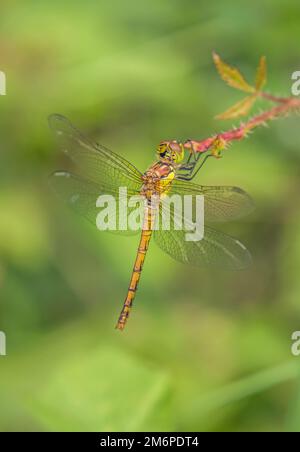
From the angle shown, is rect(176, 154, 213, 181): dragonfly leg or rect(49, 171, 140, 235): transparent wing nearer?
rect(176, 154, 213, 181): dragonfly leg

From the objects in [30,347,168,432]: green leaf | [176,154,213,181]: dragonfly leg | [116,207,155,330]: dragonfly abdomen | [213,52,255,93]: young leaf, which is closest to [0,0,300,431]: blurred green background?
[30,347,168,432]: green leaf

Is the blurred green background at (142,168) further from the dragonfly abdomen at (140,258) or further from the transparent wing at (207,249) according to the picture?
the transparent wing at (207,249)

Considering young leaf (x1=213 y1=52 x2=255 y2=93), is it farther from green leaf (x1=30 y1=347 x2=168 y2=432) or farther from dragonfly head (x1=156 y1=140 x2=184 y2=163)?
green leaf (x1=30 y1=347 x2=168 y2=432)

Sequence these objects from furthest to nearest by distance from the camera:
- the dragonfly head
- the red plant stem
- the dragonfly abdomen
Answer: the dragonfly abdomen
the dragonfly head
the red plant stem

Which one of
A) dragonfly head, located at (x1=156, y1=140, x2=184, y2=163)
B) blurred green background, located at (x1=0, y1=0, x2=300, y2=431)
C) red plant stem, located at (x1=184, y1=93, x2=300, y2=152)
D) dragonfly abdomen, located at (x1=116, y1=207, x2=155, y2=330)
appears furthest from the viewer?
blurred green background, located at (x1=0, y1=0, x2=300, y2=431)

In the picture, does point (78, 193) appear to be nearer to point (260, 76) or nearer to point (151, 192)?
point (151, 192)
